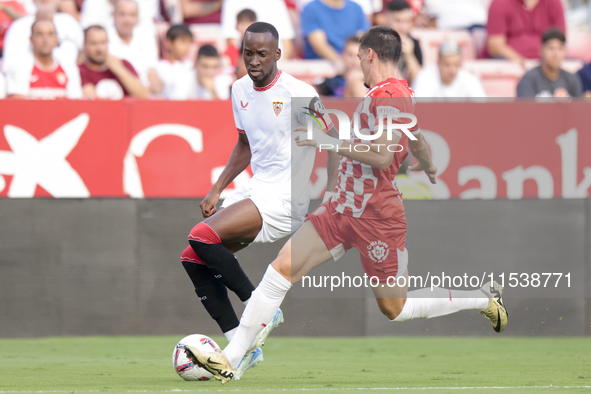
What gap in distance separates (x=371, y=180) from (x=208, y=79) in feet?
13.0

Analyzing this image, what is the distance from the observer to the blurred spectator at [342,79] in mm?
8359

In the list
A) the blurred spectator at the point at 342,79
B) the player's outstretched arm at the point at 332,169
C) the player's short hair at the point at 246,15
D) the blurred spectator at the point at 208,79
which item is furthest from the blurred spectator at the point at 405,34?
the player's outstretched arm at the point at 332,169

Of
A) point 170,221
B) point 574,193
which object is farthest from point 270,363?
point 574,193

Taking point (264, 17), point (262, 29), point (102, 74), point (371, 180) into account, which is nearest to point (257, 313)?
point (371, 180)

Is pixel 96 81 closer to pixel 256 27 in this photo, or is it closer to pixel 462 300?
pixel 256 27

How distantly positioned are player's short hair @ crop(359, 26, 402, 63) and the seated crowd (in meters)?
3.35

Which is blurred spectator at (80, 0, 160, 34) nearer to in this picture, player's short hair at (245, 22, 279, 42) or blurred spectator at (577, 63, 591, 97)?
player's short hair at (245, 22, 279, 42)

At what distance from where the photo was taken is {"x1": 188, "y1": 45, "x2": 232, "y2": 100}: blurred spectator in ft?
27.4

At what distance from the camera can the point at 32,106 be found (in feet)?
24.6

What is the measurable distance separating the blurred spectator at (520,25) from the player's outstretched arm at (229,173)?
551cm

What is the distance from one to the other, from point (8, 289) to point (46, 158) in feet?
4.00

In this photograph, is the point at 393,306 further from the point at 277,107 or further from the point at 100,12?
the point at 100,12

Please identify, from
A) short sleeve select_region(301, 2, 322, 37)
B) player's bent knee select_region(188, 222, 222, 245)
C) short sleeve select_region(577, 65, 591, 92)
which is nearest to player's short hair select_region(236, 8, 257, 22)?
short sleeve select_region(301, 2, 322, 37)

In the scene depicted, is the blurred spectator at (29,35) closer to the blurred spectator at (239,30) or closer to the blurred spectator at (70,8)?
the blurred spectator at (70,8)
